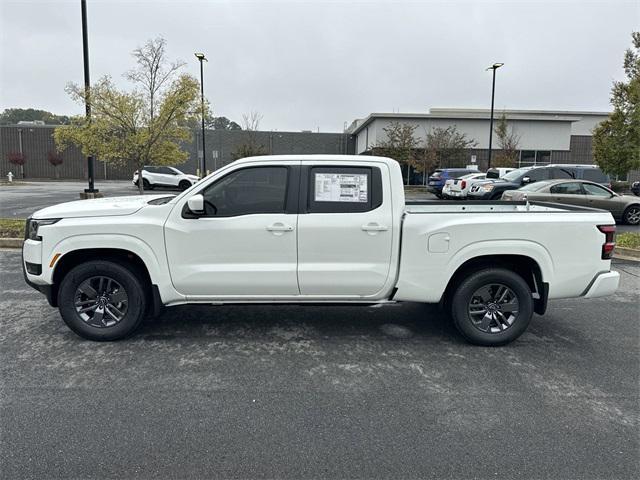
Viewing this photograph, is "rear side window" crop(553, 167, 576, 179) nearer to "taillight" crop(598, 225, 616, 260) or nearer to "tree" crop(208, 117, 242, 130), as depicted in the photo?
"taillight" crop(598, 225, 616, 260)

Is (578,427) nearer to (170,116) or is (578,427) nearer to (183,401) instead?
(183,401)

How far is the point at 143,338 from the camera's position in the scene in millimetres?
4496

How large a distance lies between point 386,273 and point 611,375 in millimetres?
2149

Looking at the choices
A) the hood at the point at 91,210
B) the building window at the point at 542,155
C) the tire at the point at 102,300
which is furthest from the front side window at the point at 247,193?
the building window at the point at 542,155

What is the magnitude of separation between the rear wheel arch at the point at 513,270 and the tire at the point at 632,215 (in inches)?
438

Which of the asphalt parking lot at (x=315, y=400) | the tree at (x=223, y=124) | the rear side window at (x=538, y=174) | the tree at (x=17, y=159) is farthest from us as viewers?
the tree at (x=223, y=124)

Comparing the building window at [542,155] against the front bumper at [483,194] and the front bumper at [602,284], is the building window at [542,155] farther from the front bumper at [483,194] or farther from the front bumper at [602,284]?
the front bumper at [602,284]

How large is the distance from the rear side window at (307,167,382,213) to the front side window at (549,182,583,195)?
34.6 feet

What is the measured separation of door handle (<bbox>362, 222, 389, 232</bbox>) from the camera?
420 centimetres

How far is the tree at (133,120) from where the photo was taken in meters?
12.3

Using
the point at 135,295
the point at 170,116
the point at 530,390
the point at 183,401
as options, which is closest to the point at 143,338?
the point at 135,295

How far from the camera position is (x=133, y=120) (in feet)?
40.9

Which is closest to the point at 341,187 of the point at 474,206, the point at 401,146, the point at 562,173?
the point at 474,206

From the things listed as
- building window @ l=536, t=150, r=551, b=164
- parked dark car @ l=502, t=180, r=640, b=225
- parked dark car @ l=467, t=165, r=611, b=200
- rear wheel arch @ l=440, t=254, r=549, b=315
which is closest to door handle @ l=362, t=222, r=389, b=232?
rear wheel arch @ l=440, t=254, r=549, b=315
